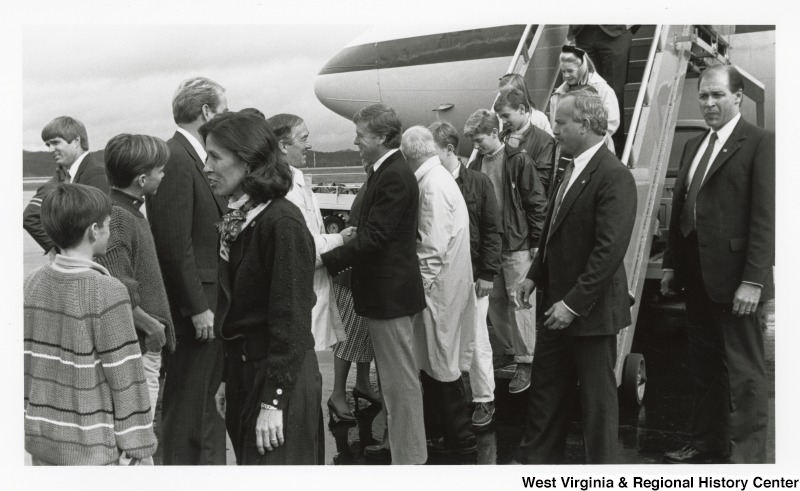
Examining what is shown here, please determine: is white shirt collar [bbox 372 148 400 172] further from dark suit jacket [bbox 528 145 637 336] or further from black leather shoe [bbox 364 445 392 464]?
black leather shoe [bbox 364 445 392 464]

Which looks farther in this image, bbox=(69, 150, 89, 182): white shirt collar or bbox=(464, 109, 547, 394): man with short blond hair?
bbox=(464, 109, 547, 394): man with short blond hair

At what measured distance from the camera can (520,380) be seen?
540 cm

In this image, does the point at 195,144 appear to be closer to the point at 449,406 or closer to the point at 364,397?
the point at 449,406

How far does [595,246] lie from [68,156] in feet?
10.2

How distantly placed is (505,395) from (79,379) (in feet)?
11.1

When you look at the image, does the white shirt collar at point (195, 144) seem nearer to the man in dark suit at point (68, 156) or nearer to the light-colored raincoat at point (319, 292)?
the light-colored raincoat at point (319, 292)

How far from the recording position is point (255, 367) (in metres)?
2.62

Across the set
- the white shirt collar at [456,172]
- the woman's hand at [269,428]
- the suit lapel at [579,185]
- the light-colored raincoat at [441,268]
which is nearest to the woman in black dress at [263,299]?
the woman's hand at [269,428]

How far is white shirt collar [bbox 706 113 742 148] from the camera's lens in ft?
12.7

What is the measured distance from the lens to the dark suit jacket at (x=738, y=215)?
12.1 feet

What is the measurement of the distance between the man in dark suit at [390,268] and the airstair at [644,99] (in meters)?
1.55

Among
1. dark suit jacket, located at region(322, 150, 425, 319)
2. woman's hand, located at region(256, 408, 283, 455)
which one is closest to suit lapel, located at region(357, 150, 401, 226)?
dark suit jacket, located at region(322, 150, 425, 319)

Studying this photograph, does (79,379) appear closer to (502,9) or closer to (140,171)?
(140,171)

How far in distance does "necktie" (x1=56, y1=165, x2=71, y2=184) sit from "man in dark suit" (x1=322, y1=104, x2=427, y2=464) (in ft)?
6.41
